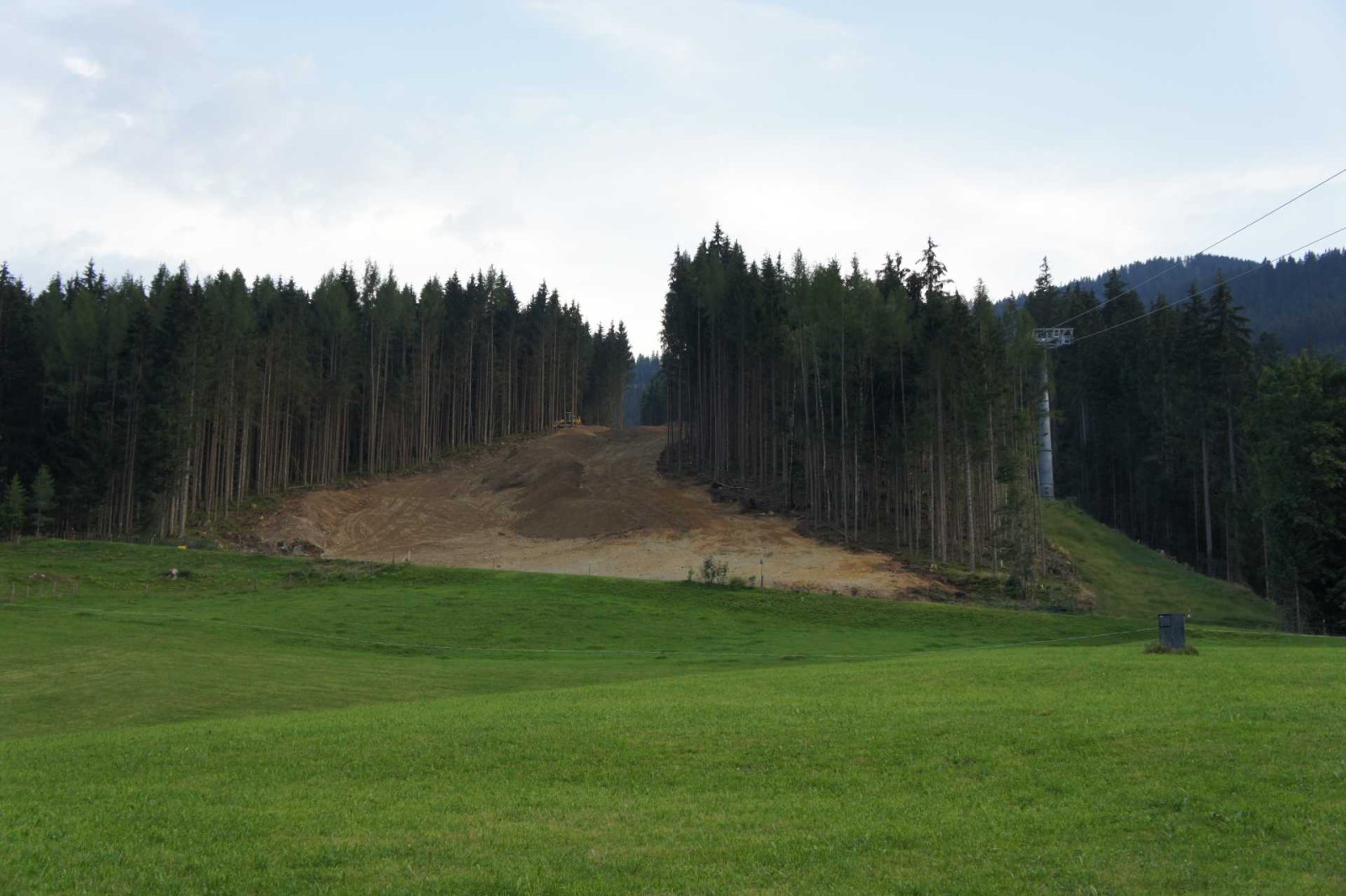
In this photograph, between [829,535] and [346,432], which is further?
[346,432]

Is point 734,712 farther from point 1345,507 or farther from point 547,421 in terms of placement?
point 547,421

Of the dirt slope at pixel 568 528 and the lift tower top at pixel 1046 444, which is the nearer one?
the dirt slope at pixel 568 528

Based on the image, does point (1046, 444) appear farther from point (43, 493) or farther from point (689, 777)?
point (689, 777)

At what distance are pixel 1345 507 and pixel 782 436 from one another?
44.1 metres

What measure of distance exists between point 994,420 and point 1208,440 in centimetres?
3163

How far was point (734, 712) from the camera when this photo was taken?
19281mm

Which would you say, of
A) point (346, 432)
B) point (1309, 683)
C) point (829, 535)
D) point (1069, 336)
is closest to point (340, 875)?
point (1309, 683)

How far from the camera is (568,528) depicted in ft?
267

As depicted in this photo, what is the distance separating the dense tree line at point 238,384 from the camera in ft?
244

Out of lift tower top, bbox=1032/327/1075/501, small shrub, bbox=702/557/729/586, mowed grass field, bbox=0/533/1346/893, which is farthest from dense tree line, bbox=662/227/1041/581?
mowed grass field, bbox=0/533/1346/893

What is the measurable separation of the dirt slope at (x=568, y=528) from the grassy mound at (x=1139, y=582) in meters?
17.1

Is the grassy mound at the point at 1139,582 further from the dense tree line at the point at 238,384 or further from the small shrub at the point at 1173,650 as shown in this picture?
the dense tree line at the point at 238,384

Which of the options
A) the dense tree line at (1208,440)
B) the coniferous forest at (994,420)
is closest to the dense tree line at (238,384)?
the coniferous forest at (994,420)

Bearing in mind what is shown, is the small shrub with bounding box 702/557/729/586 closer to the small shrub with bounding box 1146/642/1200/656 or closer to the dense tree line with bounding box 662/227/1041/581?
the dense tree line with bounding box 662/227/1041/581
